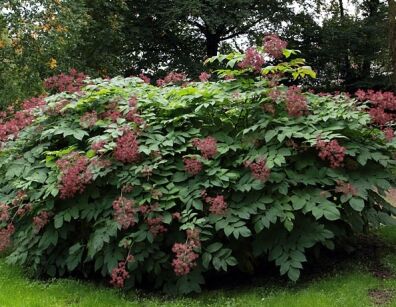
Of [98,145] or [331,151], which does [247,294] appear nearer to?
[331,151]

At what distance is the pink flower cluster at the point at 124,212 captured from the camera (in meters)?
4.03

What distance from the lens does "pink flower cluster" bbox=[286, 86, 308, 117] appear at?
4398 mm

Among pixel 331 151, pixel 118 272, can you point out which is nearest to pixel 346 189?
pixel 331 151

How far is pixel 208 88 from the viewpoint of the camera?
4.95m

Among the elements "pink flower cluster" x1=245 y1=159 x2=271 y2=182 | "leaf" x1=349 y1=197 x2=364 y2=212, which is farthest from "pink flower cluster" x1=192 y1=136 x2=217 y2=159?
"leaf" x1=349 y1=197 x2=364 y2=212

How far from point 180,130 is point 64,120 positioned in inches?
48.1

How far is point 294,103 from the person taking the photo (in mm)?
4398

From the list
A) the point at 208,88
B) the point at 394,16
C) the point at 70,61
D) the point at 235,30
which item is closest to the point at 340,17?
the point at 235,30

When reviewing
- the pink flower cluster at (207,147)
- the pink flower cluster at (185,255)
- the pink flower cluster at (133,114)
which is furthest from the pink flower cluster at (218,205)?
the pink flower cluster at (133,114)

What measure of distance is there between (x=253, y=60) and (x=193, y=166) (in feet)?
3.74

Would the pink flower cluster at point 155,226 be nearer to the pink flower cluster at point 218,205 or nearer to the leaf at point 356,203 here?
the pink flower cluster at point 218,205

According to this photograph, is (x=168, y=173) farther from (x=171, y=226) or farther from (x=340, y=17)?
(x=340, y=17)

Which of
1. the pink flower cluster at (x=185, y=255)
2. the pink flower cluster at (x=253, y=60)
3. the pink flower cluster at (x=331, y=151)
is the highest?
the pink flower cluster at (x=253, y=60)

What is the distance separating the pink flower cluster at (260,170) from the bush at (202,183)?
11mm
